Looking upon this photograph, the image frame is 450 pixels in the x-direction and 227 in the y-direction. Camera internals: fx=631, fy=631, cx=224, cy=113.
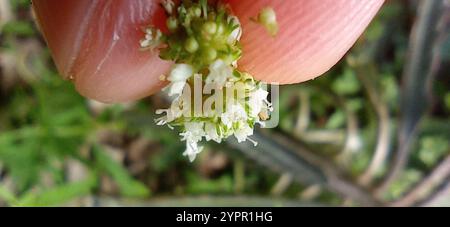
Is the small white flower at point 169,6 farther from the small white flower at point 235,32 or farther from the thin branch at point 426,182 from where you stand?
the thin branch at point 426,182

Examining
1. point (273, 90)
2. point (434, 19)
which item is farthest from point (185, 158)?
point (434, 19)

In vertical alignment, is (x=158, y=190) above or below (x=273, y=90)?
below

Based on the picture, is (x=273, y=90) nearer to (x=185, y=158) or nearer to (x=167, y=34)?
(x=185, y=158)

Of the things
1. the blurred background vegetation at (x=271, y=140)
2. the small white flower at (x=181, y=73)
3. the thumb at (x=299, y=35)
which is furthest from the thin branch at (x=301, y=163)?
the small white flower at (x=181, y=73)

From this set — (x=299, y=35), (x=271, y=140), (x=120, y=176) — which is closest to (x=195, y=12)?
(x=299, y=35)

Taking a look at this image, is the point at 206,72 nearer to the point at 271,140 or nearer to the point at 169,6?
the point at 169,6

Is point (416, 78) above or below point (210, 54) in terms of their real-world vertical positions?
above
